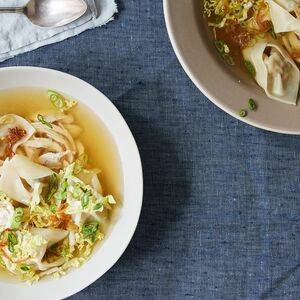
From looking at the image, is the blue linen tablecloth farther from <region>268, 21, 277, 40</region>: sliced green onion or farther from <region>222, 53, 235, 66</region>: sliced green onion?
<region>268, 21, 277, 40</region>: sliced green onion

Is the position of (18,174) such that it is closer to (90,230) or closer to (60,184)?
(60,184)

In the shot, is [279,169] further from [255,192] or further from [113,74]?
[113,74]

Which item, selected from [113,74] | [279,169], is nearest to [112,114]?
[113,74]

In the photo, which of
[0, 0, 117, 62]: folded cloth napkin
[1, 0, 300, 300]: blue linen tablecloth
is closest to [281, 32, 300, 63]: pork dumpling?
[1, 0, 300, 300]: blue linen tablecloth

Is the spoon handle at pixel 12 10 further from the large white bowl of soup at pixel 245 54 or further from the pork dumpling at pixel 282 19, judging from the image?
the pork dumpling at pixel 282 19

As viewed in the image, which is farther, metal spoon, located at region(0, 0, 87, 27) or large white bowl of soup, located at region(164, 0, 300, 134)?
metal spoon, located at region(0, 0, 87, 27)

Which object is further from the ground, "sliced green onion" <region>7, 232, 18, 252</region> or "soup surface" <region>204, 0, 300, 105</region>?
"soup surface" <region>204, 0, 300, 105</region>

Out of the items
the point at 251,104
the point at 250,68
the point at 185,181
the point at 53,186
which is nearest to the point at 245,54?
the point at 250,68

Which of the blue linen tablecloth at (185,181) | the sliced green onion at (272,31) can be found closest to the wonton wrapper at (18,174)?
the blue linen tablecloth at (185,181)
